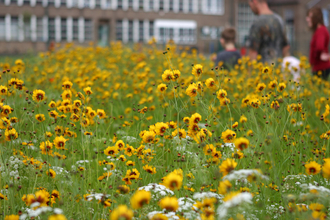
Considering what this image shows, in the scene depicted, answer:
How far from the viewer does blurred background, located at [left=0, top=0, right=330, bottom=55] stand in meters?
28.3

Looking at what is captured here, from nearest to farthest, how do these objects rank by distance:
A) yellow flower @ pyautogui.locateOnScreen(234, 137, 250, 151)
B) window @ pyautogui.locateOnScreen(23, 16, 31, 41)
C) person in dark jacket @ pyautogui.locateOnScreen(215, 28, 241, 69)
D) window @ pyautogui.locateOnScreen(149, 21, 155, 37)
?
yellow flower @ pyautogui.locateOnScreen(234, 137, 250, 151) < person in dark jacket @ pyautogui.locateOnScreen(215, 28, 241, 69) < window @ pyautogui.locateOnScreen(23, 16, 31, 41) < window @ pyautogui.locateOnScreen(149, 21, 155, 37)

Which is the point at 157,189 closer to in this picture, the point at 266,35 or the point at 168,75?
the point at 168,75

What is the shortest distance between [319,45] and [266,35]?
719 millimetres

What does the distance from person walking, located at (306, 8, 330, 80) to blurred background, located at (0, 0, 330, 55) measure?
73.6ft

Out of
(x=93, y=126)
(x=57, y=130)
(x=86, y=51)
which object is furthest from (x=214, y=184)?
(x=86, y=51)

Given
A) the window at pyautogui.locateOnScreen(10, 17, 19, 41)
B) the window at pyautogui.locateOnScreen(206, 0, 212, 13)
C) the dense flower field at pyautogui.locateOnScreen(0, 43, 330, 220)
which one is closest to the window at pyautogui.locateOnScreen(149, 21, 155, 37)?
the window at pyautogui.locateOnScreen(206, 0, 212, 13)

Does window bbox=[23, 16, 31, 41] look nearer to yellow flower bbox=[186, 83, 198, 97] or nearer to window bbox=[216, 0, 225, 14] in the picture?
window bbox=[216, 0, 225, 14]

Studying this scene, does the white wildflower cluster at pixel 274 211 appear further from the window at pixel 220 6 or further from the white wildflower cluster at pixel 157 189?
the window at pixel 220 6

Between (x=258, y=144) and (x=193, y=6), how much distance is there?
3145 centimetres

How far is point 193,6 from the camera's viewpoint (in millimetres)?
32000

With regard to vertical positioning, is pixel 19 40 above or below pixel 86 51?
above

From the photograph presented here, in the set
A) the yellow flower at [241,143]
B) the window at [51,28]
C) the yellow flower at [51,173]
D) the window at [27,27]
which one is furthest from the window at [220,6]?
the yellow flower at [241,143]

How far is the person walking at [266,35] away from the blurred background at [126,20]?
73.9ft

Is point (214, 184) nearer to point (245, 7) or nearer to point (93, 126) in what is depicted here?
point (93, 126)
